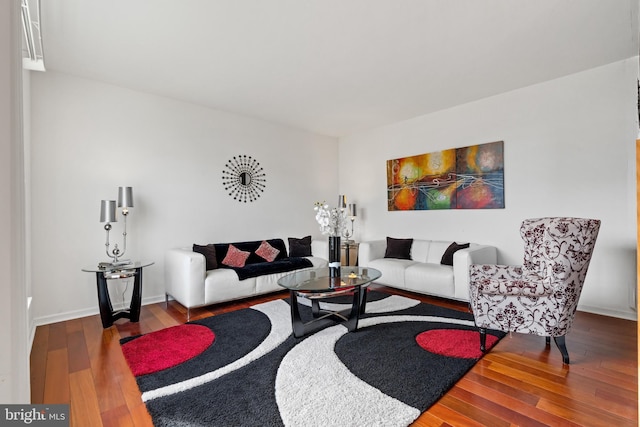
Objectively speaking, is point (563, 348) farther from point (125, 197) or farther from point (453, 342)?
point (125, 197)

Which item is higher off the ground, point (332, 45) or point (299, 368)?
point (332, 45)

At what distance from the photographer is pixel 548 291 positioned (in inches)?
91.3

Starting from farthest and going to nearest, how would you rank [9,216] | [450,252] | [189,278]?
[450,252] < [189,278] < [9,216]

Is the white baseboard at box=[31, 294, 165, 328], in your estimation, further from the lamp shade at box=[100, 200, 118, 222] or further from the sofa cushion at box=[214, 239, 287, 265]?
the sofa cushion at box=[214, 239, 287, 265]

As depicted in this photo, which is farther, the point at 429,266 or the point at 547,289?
the point at 429,266

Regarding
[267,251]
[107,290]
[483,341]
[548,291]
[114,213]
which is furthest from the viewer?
[267,251]

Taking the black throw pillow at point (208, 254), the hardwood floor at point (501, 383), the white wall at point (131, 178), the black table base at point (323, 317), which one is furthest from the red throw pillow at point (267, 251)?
the hardwood floor at point (501, 383)

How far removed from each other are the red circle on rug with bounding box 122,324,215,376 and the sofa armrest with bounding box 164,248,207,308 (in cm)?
41

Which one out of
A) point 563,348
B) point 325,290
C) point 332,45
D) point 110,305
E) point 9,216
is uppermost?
point 332,45

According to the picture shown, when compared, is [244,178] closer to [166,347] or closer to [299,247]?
[299,247]

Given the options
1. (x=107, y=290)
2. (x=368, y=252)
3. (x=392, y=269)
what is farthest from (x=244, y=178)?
(x=392, y=269)

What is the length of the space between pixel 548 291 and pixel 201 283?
129 inches

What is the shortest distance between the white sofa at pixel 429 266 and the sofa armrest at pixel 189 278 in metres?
2.31

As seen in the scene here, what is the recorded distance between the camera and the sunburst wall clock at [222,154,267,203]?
182 inches
